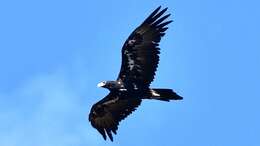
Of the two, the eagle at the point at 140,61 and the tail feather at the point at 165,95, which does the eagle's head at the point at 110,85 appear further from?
the tail feather at the point at 165,95

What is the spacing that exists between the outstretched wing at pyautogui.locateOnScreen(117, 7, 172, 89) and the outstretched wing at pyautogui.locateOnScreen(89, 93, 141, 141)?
1341mm

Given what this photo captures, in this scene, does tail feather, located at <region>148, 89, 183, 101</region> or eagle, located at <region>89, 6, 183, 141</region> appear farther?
eagle, located at <region>89, 6, 183, 141</region>

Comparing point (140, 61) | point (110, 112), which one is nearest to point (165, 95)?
point (140, 61)

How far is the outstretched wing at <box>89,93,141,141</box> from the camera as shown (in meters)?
38.2

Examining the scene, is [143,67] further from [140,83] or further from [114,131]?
[114,131]

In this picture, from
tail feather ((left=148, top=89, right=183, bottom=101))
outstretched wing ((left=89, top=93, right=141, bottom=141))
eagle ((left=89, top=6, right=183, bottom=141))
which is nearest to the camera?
tail feather ((left=148, top=89, right=183, bottom=101))

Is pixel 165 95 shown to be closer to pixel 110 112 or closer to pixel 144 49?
pixel 144 49

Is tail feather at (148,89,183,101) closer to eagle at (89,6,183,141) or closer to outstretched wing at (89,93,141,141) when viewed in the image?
eagle at (89,6,183,141)

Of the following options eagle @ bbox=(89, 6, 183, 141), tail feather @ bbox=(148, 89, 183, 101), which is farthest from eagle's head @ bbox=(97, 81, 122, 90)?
tail feather @ bbox=(148, 89, 183, 101)

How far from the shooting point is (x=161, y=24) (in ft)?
120

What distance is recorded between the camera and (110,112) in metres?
→ 38.7

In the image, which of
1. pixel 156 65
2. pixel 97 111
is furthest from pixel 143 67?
pixel 97 111

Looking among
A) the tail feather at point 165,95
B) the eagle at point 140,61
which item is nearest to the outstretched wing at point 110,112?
the eagle at point 140,61

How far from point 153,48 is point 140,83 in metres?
1.44
